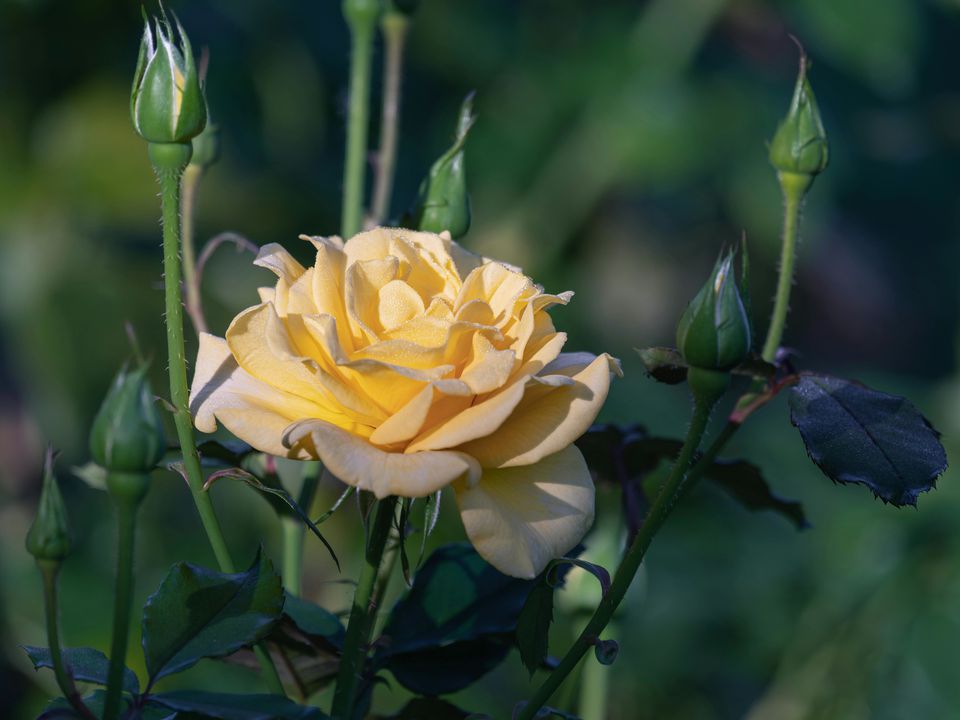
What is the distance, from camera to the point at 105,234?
1.86 metres

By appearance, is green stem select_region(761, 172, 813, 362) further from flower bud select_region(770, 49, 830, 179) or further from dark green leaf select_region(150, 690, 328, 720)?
dark green leaf select_region(150, 690, 328, 720)

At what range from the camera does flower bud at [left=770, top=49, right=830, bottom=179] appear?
1.61 ft

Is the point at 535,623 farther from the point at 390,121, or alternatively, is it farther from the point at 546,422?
the point at 390,121

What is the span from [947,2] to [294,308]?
160cm

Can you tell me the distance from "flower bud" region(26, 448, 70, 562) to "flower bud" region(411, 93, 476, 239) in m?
0.21

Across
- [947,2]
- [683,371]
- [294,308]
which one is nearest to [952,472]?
[947,2]

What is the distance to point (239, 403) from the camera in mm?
395

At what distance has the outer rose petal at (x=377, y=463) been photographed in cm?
35

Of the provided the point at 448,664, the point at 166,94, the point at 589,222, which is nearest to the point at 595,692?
the point at 448,664

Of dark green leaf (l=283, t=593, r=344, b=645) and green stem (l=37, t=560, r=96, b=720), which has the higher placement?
green stem (l=37, t=560, r=96, b=720)

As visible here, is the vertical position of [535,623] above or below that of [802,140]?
below

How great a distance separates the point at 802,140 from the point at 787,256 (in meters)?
0.05

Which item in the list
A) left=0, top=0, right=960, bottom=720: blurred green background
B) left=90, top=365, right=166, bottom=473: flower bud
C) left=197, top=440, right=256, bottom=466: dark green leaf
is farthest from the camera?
left=0, top=0, right=960, bottom=720: blurred green background

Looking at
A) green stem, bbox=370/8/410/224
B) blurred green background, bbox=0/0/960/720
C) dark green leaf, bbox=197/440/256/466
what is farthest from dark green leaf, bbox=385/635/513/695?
blurred green background, bbox=0/0/960/720
